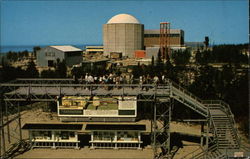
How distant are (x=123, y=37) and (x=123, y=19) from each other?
26.2ft

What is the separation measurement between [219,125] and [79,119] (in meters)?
15.5

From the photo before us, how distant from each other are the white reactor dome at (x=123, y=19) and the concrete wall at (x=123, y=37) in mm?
2294

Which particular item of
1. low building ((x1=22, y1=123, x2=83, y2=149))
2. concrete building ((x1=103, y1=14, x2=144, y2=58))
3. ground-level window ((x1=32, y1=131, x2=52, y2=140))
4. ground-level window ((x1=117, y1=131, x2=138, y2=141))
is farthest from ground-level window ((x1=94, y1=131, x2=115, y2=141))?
concrete building ((x1=103, y1=14, x2=144, y2=58))

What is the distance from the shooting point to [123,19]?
115 metres

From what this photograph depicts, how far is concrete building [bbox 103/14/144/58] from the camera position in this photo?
113 meters

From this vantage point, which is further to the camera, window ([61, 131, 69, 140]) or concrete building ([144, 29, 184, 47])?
concrete building ([144, 29, 184, 47])

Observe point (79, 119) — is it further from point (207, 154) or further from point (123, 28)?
point (123, 28)

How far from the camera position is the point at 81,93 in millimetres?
22750

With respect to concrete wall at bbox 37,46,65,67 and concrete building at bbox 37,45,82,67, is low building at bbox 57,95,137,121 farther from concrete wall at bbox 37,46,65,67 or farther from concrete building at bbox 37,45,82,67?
concrete wall at bbox 37,46,65,67

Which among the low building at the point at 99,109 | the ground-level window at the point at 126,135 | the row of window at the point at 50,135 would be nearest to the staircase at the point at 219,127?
the ground-level window at the point at 126,135

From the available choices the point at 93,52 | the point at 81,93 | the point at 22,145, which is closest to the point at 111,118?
the point at 81,93

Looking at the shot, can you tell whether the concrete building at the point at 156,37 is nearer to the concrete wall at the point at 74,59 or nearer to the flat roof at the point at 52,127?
the concrete wall at the point at 74,59

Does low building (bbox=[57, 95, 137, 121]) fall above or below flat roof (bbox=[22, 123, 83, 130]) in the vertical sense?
above

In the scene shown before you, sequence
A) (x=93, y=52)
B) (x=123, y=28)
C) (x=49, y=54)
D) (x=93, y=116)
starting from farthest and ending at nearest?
(x=93, y=52)
(x=123, y=28)
(x=49, y=54)
(x=93, y=116)
